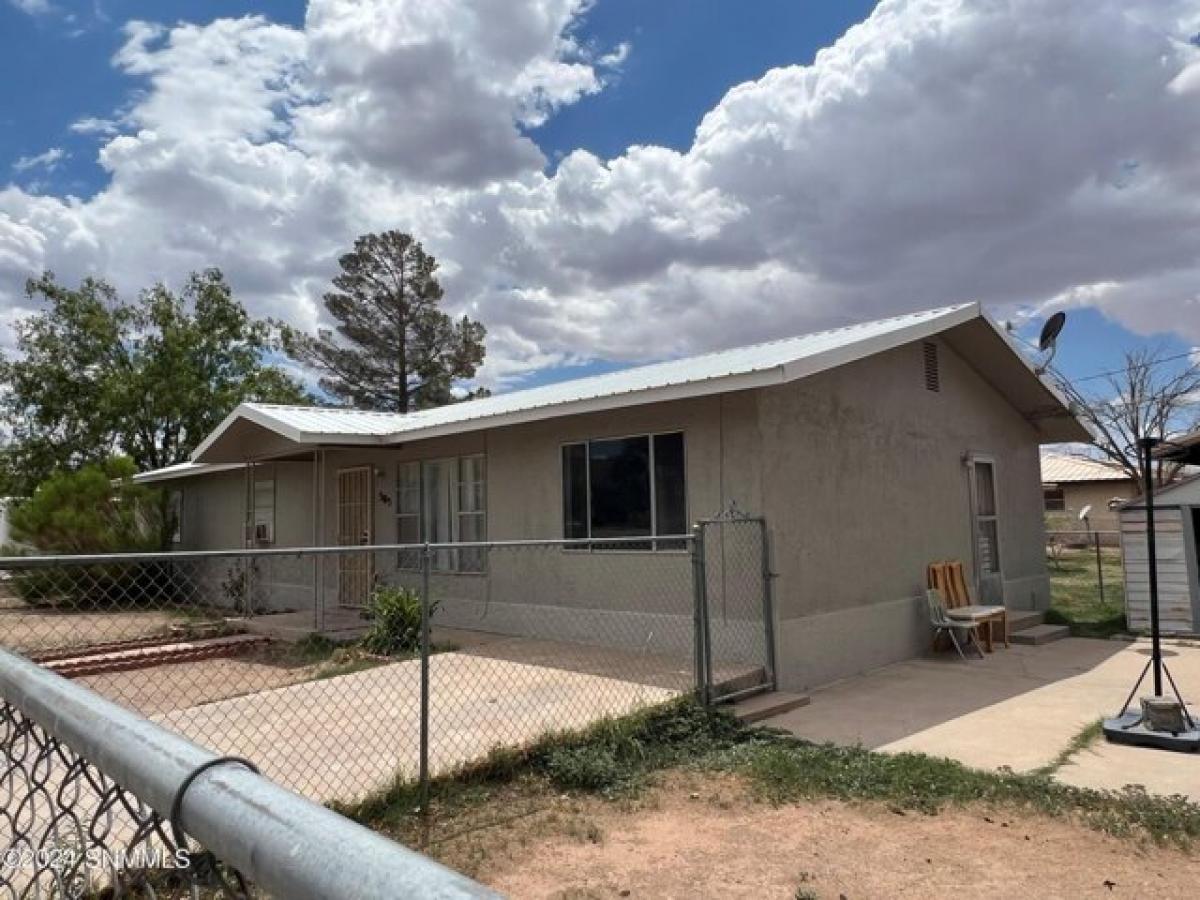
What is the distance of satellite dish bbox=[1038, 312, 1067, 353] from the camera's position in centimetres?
1050

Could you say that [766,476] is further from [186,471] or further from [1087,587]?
[186,471]

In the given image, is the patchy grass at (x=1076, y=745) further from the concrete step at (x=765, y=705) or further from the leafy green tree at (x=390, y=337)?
the leafy green tree at (x=390, y=337)

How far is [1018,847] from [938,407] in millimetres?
7444

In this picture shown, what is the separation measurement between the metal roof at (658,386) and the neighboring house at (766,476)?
0.04m

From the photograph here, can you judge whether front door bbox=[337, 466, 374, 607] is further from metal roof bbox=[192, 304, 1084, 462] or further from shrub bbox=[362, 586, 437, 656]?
shrub bbox=[362, 586, 437, 656]

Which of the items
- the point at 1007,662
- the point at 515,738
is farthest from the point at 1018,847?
the point at 1007,662

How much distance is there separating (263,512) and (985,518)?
43.1 ft

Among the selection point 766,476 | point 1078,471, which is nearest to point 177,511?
point 766,476

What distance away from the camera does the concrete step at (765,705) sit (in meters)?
6.87

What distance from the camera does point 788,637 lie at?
26.3ft

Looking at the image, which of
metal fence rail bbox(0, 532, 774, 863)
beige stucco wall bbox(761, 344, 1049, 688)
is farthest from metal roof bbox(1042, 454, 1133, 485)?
metal fence rail bbox(0, 532, 774, 863)

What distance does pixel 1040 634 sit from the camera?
11.0 metres

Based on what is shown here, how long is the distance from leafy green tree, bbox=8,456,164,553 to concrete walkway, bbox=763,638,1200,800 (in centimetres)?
1493

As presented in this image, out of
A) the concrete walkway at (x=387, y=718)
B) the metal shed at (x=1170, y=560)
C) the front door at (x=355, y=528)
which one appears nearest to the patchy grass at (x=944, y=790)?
the concrete walkway at (x=387, y=718)
